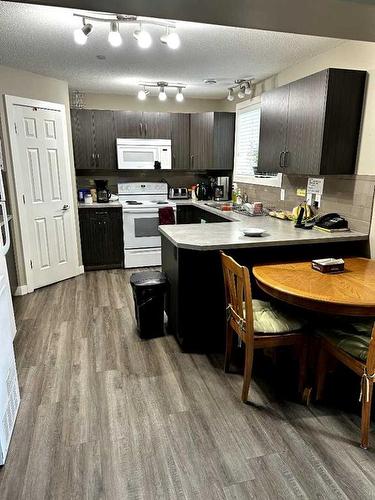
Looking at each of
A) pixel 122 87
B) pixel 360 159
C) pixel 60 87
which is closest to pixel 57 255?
pixel 60 87

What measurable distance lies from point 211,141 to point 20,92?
101 inches

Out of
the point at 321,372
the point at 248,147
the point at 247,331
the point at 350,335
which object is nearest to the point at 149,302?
the point at 247,331

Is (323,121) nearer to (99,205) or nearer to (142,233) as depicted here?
(142,233)

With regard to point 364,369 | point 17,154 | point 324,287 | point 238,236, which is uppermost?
point 17,154

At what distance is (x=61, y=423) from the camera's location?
6.43 feet

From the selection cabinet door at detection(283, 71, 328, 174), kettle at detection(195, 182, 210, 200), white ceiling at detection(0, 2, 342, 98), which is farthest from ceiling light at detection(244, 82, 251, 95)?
kettle at detection(195, 182, 210, 200)

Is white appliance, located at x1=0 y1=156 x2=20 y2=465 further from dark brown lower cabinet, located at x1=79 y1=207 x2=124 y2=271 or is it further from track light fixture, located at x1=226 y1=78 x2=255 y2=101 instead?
track light fixture, located at x1=226 y1=78 x2=255 y2=101

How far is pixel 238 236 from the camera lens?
9.04 feet

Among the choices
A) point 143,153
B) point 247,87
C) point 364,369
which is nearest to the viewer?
point 364,369

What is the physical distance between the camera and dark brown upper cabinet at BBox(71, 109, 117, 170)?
15.3 feet

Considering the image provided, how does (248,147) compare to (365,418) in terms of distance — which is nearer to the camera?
(365,418)

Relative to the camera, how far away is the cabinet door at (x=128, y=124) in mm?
4812

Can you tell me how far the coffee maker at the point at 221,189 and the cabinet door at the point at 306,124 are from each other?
1.98 m

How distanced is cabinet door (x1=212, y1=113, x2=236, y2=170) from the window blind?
0.34 ft
